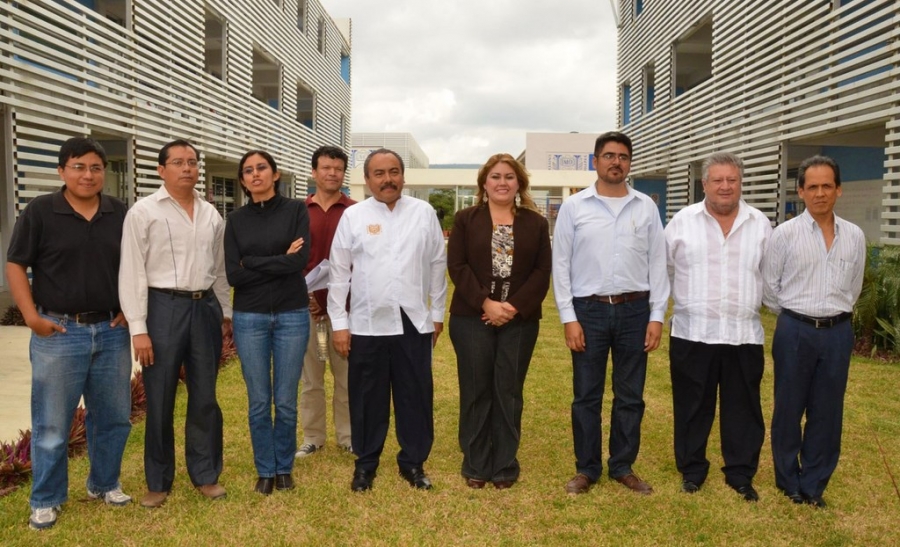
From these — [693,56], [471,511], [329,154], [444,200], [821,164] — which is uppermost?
[693,56]

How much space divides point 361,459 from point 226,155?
52.3 feet

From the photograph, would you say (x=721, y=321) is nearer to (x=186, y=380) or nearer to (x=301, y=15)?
(x=186, y=380)

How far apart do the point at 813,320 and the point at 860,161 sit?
1337 cm

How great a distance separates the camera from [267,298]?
164 inches

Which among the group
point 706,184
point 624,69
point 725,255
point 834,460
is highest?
point 624,69

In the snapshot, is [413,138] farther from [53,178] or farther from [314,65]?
[53,178]

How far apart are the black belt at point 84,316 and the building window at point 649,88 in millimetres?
21785

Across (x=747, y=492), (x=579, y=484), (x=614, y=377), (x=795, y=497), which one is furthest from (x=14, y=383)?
(x=795, y=497)

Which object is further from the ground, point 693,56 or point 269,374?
point 693,56

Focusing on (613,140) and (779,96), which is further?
(779,96)

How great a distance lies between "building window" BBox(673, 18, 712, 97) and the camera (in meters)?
19.3

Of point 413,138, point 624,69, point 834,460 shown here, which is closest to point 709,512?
point 834,460

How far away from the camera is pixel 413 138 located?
95.6 meters

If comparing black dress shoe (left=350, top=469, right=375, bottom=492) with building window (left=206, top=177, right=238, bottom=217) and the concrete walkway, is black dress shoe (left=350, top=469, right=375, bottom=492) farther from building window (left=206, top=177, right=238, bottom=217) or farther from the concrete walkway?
building window (left=206, top=177, right=238, bottom=217)
